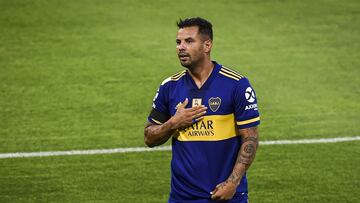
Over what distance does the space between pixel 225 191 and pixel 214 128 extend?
1.72 ft

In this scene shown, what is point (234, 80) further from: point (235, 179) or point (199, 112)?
point (235, 179)

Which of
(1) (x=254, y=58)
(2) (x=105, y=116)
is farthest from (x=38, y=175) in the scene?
(1) (x=254, y=58)

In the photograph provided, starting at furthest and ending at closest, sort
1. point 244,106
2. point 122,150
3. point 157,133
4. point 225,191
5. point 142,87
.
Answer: point 142,87 < point 122,150 < point 157,133 < point 244,106 < point 225,191

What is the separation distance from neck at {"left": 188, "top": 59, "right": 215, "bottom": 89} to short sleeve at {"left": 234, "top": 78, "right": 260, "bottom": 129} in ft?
1.03

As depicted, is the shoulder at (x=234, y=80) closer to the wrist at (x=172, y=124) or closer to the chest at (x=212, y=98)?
the chest at (x=212, y=98)

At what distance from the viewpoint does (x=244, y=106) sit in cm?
714

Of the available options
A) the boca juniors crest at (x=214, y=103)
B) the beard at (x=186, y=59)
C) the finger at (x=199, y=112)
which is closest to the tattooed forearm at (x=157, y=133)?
the finger at (x=199, y=112)

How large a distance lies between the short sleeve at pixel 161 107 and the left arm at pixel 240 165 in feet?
2.27

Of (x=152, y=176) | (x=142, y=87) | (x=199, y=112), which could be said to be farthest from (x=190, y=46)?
(x=142, y=87)

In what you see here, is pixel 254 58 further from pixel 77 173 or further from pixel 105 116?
pixel 77 173

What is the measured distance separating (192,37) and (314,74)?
789cm

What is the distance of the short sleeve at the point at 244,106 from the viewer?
714 cm

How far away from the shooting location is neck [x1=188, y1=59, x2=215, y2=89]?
736cm

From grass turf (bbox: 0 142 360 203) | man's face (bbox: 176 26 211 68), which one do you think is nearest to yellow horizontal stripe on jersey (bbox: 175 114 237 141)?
man's face (bbox: 176 26 211 68)
